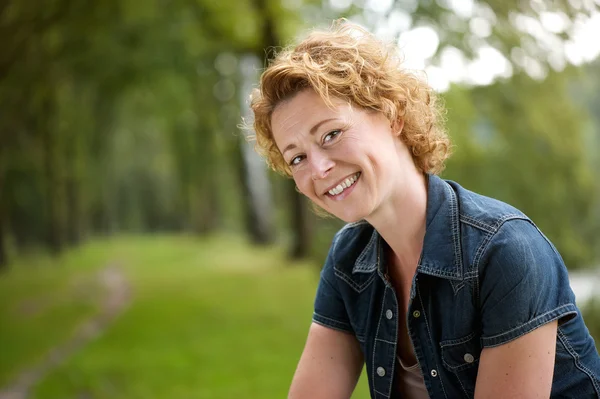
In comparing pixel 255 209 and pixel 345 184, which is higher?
pixel 255 209

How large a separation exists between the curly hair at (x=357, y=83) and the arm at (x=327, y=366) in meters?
0.48

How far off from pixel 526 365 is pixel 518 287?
16 cm

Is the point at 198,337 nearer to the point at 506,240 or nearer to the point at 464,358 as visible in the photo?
the point at 464,358

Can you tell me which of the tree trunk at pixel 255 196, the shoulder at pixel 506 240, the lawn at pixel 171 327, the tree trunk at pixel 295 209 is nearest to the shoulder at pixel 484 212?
the shoulder at pixel 506 240

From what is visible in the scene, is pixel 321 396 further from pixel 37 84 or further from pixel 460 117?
pixel 37 84

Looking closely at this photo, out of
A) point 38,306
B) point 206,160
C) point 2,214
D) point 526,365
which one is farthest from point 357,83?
point 206,160

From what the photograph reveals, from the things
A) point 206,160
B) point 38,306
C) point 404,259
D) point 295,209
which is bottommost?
point 38,306

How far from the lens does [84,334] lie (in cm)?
770

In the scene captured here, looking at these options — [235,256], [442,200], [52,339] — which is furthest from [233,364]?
[235,256]

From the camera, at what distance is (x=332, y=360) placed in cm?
177

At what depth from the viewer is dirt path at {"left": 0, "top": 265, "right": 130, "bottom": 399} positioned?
5833mm

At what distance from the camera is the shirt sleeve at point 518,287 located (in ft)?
4.55

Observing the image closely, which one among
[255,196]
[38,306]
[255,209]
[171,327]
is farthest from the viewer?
[255,196]

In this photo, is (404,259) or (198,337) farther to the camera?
(198,337)
